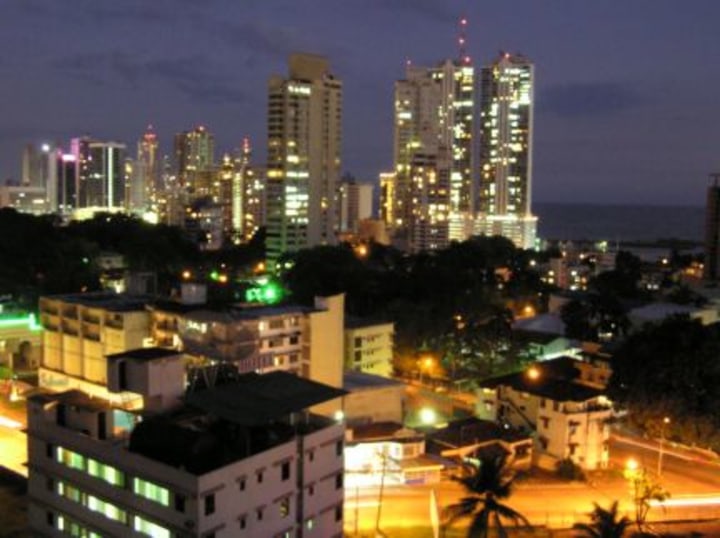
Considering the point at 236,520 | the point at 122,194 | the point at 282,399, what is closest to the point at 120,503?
the point at 236,520

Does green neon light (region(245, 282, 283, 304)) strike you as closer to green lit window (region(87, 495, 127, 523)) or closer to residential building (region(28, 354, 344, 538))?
residential building (region(28, 354, 344, 538))

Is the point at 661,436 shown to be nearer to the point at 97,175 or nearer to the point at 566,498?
the point at 566,498

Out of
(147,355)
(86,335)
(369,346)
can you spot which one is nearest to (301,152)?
(369,346)

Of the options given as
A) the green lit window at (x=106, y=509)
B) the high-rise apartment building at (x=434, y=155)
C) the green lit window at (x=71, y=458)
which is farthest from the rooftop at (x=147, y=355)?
the high-rise apartment building at (x=434, y=155)

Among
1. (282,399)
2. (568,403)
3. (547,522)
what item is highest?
(282,399)

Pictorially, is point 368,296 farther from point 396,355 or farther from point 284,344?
point 284,344

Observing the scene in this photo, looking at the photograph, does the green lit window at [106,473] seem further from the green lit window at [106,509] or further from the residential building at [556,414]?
the residential building at [556,414]
